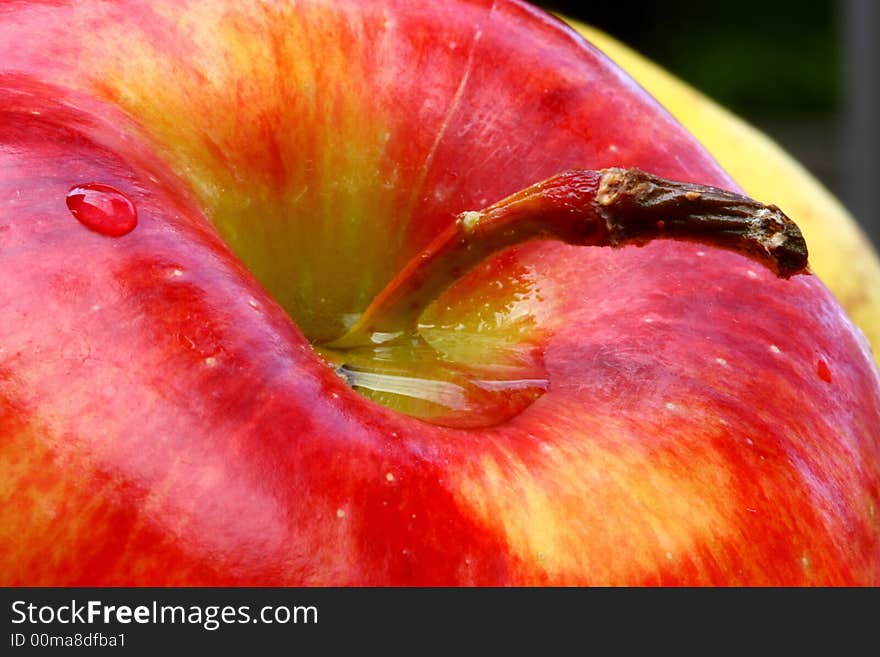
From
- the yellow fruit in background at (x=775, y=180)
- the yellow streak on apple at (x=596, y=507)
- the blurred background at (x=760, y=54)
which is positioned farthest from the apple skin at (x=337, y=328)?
the blurred background at (x=760, y=54)

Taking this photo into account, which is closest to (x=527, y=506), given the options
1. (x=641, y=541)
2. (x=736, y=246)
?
(x=641, y=541)

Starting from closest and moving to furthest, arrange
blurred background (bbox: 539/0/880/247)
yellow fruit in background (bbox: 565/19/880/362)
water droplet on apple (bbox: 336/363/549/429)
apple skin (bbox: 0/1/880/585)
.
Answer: apple skin (bbox: 0/1/880/585) < water droplet on apple (bbox: 336/363/549/429) < yellow fruit in background (bbox: 565/19/880/362) < blurred background (bbox: 539/0/880/247)

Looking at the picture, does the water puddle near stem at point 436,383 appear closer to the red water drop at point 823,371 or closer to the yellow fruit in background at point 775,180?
the red water drop at point 823,371

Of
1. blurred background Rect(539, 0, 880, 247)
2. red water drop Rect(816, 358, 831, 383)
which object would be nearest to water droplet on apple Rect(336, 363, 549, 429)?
red water drop Rect(816, 358, 831, 383)

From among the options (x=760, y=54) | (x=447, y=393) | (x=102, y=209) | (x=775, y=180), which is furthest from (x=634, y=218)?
(x=760, y=54)

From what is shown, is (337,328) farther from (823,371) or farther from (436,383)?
(823,371)

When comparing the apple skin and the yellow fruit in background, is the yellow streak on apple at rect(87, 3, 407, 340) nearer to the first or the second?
the apple skin
